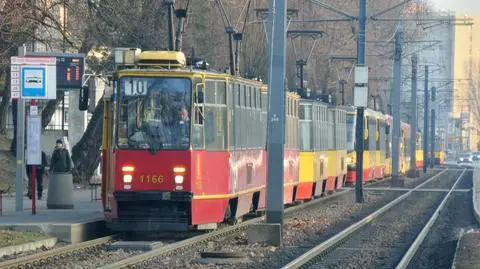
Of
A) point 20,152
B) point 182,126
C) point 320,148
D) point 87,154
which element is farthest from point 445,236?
point 87,154

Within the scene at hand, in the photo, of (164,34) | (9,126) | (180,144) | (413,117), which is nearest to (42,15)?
(164,34)

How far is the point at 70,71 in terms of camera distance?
2667 cm

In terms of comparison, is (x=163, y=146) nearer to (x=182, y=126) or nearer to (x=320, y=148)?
(x=182, y=126)

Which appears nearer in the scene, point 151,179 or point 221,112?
point 151,179

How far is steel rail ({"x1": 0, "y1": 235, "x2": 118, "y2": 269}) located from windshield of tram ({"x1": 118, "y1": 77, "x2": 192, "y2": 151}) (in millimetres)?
2030

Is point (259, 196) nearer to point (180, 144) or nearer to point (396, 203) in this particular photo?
point (180, 144)

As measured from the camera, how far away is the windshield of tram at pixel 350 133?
1941 inches

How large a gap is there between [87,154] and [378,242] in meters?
21.4

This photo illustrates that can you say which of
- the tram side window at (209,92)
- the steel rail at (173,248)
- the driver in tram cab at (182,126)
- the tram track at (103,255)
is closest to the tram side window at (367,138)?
the steel rail at (173,248)

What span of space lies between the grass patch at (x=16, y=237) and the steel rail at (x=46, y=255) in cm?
66

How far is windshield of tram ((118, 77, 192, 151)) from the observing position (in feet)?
71.1

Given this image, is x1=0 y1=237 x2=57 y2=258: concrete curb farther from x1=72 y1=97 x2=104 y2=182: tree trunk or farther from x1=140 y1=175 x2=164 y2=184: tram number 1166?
x1=72 y1=97 x2=104 y2=182: tree trunk

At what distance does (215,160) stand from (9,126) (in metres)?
38.4

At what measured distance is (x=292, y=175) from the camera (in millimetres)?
31703
